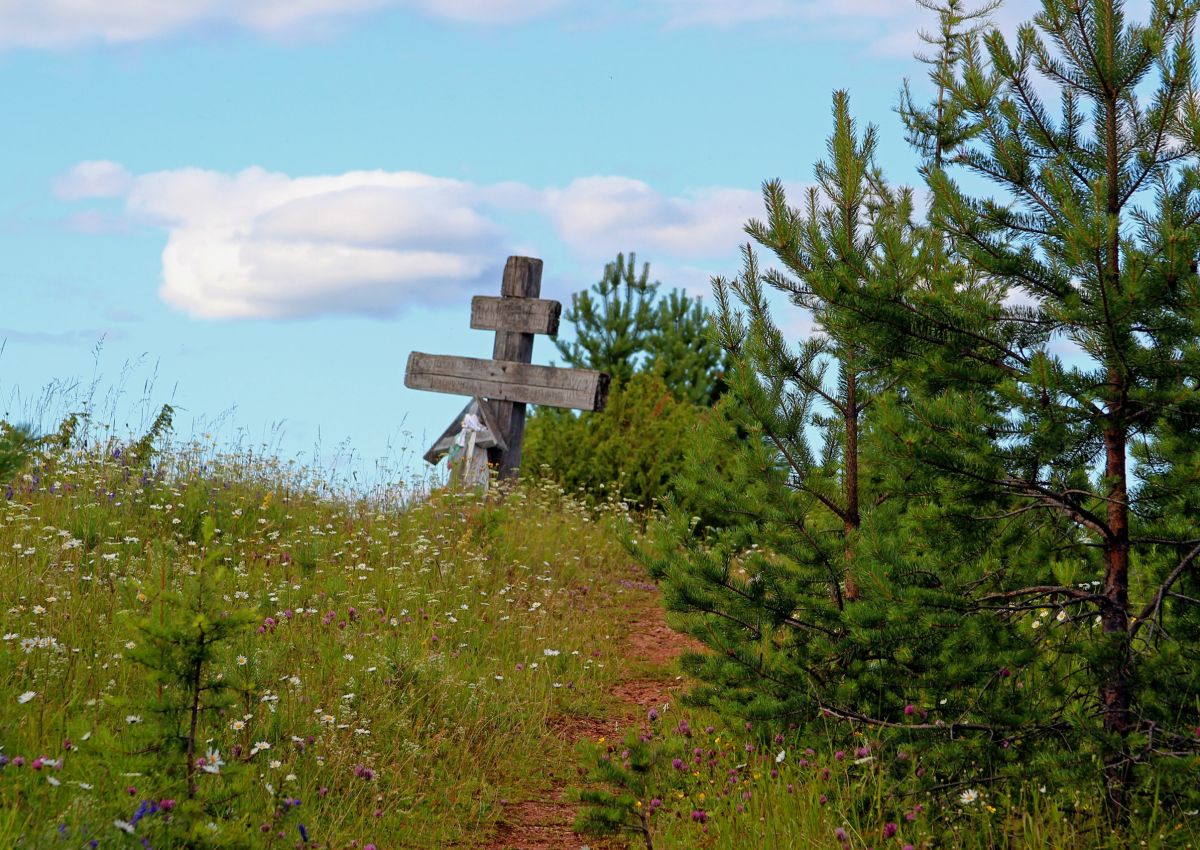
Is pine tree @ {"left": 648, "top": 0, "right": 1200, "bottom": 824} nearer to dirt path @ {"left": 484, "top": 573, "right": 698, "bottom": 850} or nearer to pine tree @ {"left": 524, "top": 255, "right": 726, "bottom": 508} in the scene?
dirt path @ {"left": 484, "top": 573, "right": 698, "bottom": 850}

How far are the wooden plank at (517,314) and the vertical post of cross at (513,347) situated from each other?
93 millimetres

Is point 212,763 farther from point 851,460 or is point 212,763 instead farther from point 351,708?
point 851,460

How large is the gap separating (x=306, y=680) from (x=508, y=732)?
4.32 feet

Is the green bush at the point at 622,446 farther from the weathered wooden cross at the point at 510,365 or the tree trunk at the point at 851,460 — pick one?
the tree trunk at the point at 851,460

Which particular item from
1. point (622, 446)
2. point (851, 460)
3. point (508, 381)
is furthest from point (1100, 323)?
point (622, 446)

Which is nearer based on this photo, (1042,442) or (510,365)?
(1042,442)

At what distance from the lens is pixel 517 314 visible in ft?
42.2

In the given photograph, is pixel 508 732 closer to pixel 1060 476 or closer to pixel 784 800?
pixel 784 800

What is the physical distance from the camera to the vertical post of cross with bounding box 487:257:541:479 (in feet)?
42.4

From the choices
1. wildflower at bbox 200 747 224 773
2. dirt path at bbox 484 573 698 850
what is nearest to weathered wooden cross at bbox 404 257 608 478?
dirt path at bbox 484 573 698 850

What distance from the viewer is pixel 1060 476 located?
507cm

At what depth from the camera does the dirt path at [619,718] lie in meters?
5.57

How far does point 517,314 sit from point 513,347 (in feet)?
1.34

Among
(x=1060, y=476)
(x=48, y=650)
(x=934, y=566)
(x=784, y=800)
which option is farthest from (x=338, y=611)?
(x=1060, y=476)
